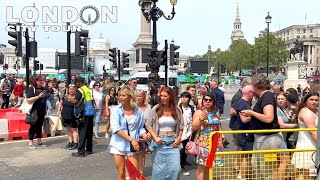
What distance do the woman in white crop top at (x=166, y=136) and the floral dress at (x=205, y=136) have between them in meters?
0.46

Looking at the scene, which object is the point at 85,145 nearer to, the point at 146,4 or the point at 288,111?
the point at 288,111

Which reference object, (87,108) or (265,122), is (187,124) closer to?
(265,122)

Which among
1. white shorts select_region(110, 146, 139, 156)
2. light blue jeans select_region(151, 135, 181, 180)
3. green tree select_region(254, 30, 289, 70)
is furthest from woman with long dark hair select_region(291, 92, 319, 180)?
green tree select_region(254, 30, 289, 70)

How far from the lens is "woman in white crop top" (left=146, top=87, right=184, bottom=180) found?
4.92 m

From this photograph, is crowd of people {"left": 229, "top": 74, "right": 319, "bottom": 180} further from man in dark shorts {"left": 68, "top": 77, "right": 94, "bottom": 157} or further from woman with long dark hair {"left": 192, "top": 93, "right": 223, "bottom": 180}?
man in dark shorts {"left": 68, "top": 77, "right": 94, "bottom": 157}

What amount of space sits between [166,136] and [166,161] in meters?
0.33

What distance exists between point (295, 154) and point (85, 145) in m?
5.49

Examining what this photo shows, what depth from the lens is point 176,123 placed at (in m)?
5.08

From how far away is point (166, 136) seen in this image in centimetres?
500

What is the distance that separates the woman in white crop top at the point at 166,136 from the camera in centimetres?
492

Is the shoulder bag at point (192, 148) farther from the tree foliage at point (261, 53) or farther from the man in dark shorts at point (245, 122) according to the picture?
the tree foliage at point (261, 53)

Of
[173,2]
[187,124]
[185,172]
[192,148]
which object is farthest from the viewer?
[173,2]

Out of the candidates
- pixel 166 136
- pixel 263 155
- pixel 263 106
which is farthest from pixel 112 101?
pixel 263 155

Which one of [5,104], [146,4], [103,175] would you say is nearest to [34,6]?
[5,104]
